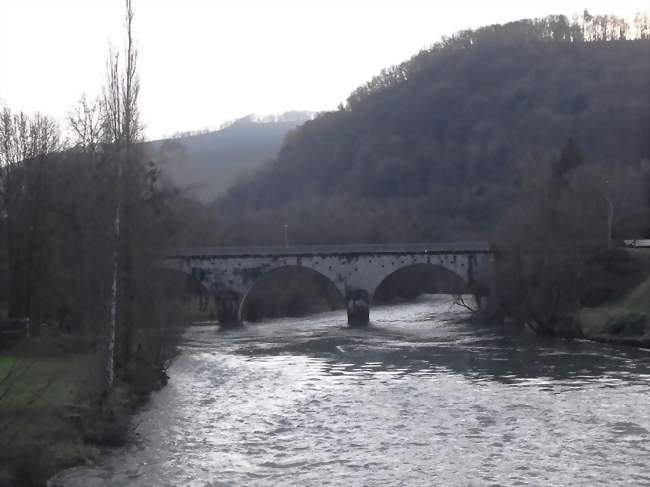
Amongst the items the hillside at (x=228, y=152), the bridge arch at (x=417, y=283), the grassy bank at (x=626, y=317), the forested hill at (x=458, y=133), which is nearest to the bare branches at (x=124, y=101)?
the grassy bank at (x=626, y=317)

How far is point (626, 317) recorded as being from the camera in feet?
114

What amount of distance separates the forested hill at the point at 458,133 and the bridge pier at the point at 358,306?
30.4m

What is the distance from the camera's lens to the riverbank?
40.2 feet

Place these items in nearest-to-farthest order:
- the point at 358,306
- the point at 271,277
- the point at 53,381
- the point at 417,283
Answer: the point at 53,381, the point at 358,306, the point at 271,277, the point at 417,283

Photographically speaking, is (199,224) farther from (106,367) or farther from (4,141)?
(106,367)

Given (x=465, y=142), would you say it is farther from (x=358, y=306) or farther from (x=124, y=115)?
(x=124, y=115)

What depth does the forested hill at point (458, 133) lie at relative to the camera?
8994cm

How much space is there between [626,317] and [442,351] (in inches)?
316

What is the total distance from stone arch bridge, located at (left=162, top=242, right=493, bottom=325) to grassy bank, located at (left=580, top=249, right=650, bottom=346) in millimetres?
8630

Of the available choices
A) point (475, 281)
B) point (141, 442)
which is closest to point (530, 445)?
point (141, 442)

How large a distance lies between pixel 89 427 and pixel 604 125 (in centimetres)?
8682

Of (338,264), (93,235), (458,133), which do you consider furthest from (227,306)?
(458,133)

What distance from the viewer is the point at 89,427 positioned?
16578mm

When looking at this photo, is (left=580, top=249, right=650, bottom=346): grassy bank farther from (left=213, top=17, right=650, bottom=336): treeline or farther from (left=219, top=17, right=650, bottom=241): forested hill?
(left=219, top=17, right=650, bottom=241): forested hill
